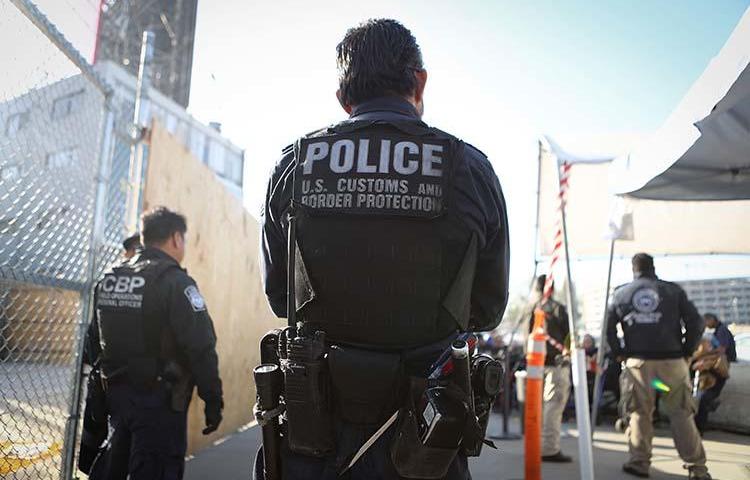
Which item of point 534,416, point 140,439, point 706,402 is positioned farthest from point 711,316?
point 140,439

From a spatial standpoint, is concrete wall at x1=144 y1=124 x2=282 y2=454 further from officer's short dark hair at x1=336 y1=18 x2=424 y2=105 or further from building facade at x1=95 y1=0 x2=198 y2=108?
building facade at x1=95 y1=0 x2=198 y2=108

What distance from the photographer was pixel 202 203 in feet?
15.7

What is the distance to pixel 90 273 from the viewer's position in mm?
3141

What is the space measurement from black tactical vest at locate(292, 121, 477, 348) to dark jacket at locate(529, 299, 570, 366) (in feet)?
13.8

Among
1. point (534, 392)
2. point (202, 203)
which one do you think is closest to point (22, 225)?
point (202, 203)

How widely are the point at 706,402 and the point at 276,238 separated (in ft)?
22.4

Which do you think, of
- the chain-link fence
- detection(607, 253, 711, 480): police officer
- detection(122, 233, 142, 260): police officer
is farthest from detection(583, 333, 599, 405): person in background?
the chain-link fence

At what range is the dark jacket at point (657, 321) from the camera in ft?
15.4

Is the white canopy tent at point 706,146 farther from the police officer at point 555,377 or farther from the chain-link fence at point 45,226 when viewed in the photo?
the chain-link fence at point 45,226

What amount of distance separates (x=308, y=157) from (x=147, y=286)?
1.55 meters

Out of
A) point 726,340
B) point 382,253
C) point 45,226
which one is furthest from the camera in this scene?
point 726,340

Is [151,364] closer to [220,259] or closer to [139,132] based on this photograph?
[139,132]

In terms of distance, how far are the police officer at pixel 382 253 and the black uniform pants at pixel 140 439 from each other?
1.40 meters

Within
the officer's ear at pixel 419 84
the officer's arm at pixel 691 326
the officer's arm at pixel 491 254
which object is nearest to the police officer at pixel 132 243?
the officer's ear at pixel 419 84
